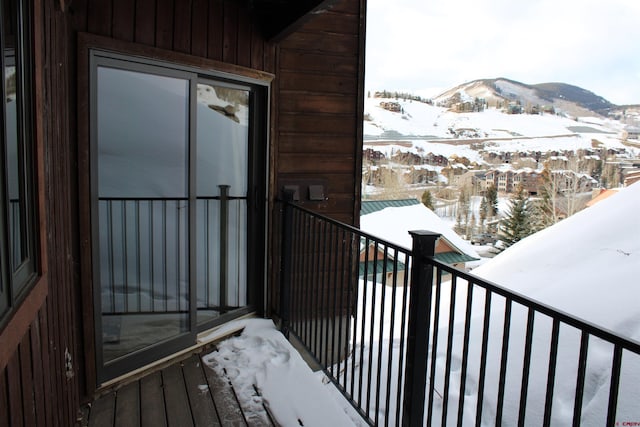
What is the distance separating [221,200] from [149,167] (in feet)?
1.99

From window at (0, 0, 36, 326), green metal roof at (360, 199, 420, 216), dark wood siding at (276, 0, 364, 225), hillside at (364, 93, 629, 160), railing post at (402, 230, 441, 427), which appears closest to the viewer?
window at (0, 0, 36, 326)

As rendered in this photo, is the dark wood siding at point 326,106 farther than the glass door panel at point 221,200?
Yes

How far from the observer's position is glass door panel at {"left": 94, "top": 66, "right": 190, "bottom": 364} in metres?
2.61

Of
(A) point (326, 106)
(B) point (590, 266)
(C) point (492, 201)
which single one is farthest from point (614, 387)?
(C) point (492, 201)

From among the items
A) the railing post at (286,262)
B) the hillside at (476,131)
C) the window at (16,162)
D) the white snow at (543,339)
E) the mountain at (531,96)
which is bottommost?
the white snow at (543,339)

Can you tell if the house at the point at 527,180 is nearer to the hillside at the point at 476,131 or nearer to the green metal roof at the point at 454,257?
the hillside at the point at 476,131

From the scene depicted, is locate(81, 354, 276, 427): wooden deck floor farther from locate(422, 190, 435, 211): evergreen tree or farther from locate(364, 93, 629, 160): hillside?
locate(422, 190, 435, 211): evergreen tree

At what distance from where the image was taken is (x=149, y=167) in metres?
2.87

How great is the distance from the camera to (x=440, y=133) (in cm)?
4659

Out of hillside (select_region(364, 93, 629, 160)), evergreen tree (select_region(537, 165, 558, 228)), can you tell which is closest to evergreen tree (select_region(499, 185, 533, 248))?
evergreen tree (select_region(537, 165, 558, 228))

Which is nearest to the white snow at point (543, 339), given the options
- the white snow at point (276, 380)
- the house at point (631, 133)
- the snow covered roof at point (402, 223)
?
the white snow at point (276, 380)

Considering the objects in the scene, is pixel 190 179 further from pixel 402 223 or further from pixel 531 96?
pixel 531 96

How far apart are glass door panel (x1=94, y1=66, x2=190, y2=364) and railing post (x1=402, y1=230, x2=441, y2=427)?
1639 mm

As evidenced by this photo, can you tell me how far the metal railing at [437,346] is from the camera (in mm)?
1275
